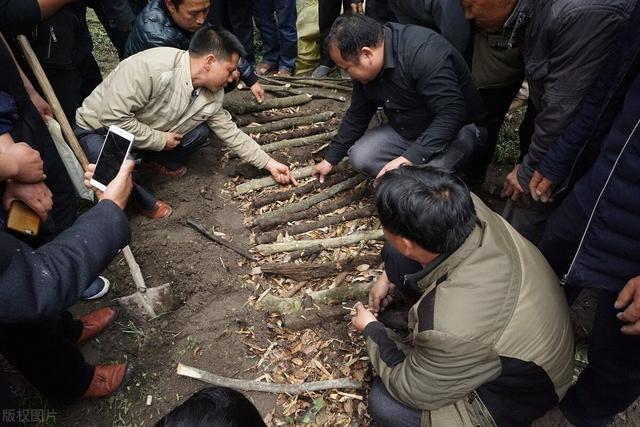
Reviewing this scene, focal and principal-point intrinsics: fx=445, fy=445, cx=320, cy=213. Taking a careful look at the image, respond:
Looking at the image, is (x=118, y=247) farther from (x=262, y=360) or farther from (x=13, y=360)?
(x=262, y=360)

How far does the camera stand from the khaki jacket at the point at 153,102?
427cm

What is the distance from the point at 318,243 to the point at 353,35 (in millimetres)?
1914

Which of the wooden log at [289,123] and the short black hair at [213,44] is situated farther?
the wooden log at [289,123]

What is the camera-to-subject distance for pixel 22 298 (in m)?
1.94

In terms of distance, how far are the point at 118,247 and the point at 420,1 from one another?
13.9 ft

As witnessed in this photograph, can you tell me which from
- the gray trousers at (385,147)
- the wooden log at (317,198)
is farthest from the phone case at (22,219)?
the gray trousers at (385,147)

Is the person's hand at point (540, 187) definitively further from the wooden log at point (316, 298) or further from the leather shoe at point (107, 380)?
the leather shoe at point (107, 380)

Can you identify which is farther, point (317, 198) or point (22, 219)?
point (317, 198)

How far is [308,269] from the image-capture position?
4.04 m

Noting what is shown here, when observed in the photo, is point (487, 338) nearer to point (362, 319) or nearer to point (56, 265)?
point (362, 319)

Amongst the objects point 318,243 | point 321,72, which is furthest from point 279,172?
point 321,72

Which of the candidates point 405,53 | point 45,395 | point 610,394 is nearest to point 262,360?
point 45,395

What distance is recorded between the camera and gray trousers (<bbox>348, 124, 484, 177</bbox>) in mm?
4699

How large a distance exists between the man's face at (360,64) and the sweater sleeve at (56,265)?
2496 millimetres
